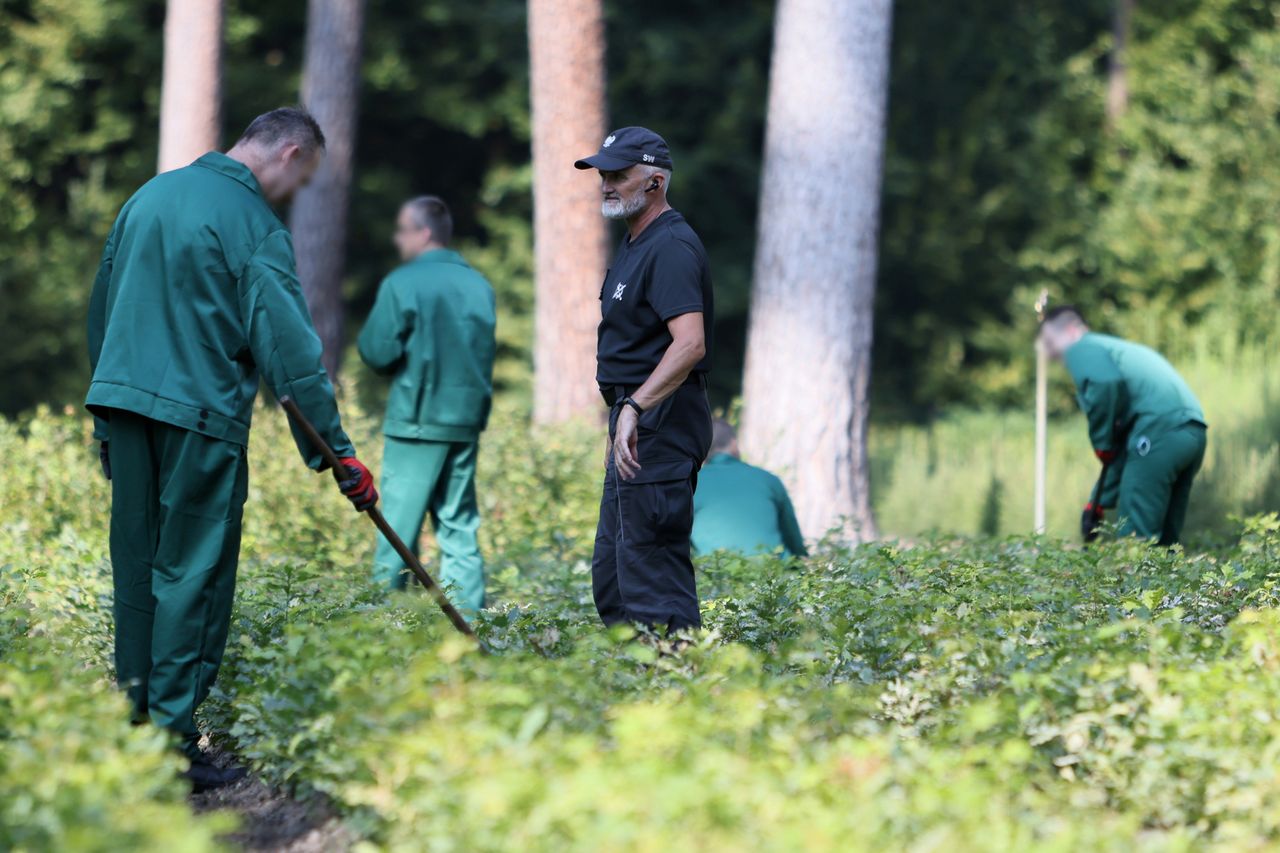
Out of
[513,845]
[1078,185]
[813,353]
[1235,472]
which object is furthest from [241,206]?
[1078,185]

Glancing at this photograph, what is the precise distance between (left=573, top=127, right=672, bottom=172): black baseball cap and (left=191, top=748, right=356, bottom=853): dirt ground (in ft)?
7.04

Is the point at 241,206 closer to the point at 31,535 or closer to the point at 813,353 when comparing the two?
the point at 31,535

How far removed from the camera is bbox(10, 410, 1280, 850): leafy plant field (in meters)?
3.23

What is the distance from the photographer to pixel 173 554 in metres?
4.95

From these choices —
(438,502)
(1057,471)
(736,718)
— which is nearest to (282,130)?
(736,718)

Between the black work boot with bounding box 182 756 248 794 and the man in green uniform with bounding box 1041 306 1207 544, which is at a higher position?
the man in green uniform with bounding box 1041 306 1207 544

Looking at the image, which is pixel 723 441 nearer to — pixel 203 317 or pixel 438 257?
pixel 438 257

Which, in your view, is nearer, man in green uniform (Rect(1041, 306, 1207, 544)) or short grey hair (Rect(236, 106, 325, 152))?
short grey hair (Rect(236, 106, 325, 152))

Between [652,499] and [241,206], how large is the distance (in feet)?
5.13

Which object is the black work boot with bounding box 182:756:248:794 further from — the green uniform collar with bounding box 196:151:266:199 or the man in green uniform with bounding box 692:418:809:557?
the man in green uniform with bounding box 692:418:809:557

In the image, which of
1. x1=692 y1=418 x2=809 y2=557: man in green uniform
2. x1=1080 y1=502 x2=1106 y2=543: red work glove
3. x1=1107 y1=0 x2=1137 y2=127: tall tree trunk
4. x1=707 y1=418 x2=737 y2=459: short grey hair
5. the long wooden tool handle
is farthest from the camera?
x1=1107 y1=0 x2=1137 y2=127: tall tree trunk

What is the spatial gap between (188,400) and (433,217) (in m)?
3.12

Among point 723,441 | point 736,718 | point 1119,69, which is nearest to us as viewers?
point 736,718

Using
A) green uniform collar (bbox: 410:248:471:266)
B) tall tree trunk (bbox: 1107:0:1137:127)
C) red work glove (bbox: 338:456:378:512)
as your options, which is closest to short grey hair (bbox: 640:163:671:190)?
red work glove (bbox: 338:456:378:512)
